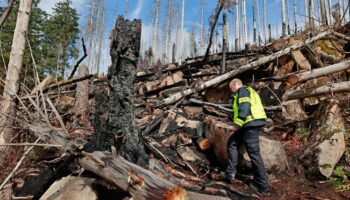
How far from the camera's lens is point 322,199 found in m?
4.44

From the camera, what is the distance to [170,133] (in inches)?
267

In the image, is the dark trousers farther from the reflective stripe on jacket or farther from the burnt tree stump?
the burnt tree stump

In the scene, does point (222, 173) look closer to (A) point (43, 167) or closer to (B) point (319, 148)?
(B) point (319, 148)

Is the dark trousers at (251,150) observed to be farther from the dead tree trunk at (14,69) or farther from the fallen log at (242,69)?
the dead tree trunk at (14,69)

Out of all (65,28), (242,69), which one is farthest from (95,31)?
(242,69)

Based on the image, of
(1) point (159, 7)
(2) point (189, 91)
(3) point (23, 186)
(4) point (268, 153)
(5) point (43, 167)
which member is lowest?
(3) point (23, 186)

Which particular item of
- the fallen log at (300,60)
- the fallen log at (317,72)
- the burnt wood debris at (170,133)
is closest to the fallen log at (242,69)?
the burnt wood debris at (170,133)

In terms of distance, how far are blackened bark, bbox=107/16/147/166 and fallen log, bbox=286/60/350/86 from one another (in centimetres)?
457

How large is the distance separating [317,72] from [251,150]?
3118 millimetres

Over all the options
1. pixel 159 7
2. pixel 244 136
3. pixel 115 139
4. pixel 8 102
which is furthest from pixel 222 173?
pixel 159 7

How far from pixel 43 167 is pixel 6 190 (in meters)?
0.90

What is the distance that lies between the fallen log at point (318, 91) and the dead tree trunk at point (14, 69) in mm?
5940

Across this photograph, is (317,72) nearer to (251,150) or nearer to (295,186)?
(295,186)

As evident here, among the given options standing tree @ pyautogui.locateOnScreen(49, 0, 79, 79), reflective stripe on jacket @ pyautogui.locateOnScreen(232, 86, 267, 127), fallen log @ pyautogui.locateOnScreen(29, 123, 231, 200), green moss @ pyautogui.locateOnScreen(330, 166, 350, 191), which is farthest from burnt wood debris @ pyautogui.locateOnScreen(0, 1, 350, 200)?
standing tree @ pyautogui.locateOnScreen(49, 0, 79, 79)
